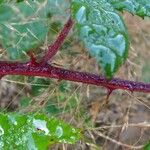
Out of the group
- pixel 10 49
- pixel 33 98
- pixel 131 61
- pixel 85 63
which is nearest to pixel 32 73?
pixel 10 49

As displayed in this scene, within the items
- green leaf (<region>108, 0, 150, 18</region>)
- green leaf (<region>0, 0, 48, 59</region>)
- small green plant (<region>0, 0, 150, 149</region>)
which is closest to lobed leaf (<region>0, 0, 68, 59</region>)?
green leaf (<region>0, 0, 48, 59</region>)

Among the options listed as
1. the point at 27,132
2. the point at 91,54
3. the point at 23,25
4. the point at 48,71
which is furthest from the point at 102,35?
the point at 23,25

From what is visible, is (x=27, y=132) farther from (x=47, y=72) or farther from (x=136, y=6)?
(x=136, y=6)

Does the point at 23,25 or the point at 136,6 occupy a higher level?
the point at 136,6

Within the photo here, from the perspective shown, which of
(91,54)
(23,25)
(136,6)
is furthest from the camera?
(23,25)

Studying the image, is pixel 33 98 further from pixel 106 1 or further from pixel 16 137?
pixel 106 1

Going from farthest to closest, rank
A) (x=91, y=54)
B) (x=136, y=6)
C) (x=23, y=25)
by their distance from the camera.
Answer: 1. (x=23, y=25)
2. (x=136, y=6)
3. (x=91, y=54)
